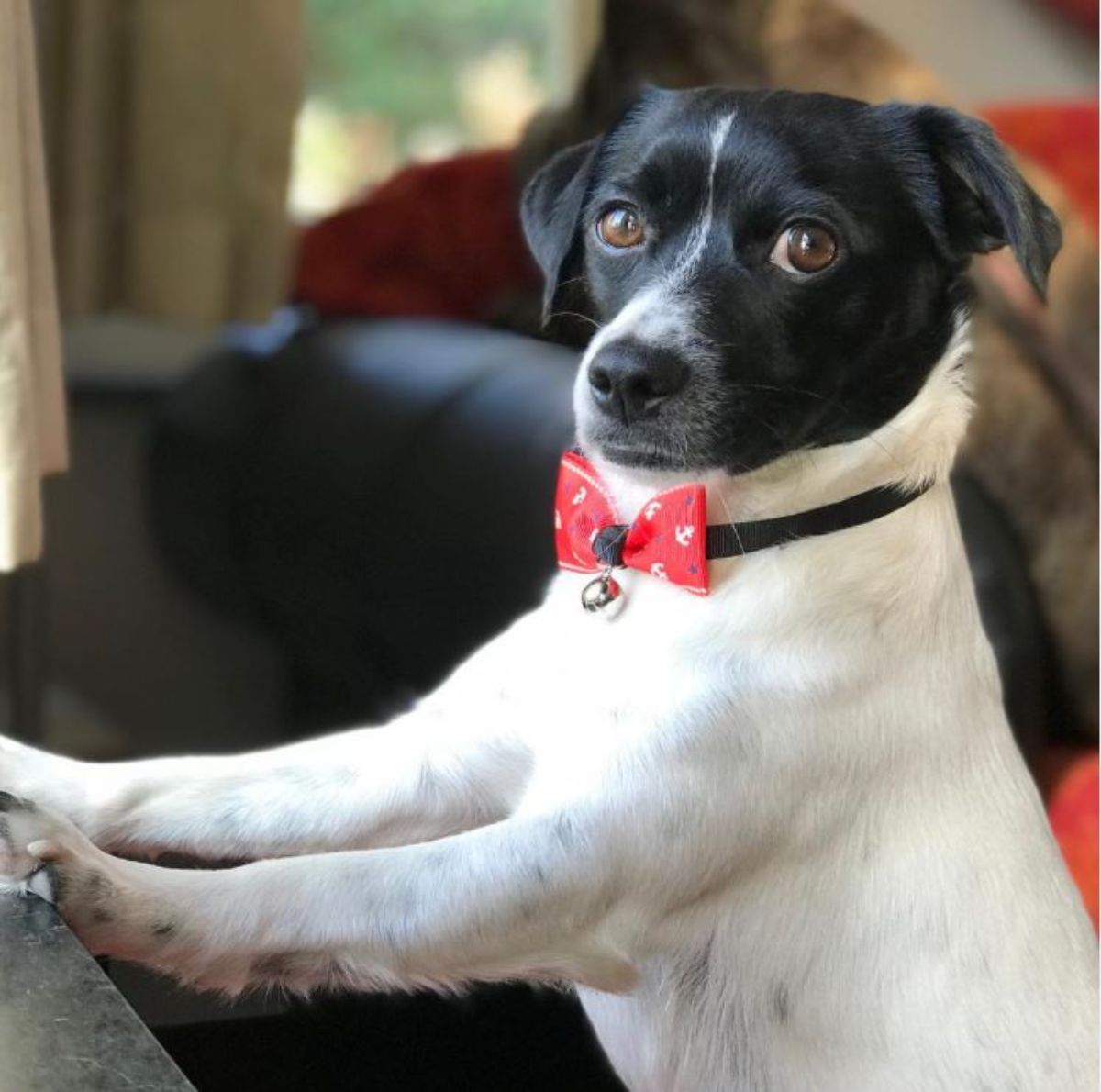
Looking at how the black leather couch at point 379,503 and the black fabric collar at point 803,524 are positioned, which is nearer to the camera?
the black fabric collar at point 803,524

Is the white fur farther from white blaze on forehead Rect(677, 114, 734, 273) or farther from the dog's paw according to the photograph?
white blaze on forehead Rect(677, 114, 734, 273)

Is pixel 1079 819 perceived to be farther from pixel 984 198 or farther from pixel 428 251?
pixel 428 251

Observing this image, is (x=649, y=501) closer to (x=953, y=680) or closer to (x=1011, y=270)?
(x=953, y=680)

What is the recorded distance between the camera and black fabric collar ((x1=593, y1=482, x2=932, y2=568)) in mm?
1216

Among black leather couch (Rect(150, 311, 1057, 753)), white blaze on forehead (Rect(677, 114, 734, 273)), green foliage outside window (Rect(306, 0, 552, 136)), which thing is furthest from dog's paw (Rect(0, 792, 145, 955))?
green foliage outside window (Rect(306, 0, 552, 136))

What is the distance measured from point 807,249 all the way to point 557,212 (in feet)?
0.86

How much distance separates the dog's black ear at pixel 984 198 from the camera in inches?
47.2

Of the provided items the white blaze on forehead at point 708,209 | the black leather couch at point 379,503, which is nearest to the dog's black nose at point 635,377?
the white blaze on forehead at point 708,209

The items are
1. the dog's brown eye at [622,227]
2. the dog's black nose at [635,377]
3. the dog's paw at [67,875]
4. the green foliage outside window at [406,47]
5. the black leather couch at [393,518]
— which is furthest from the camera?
the green foliage outside window at [406,47]

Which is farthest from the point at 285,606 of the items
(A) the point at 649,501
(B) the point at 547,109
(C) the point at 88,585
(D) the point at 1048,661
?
(A) the point at 649,501

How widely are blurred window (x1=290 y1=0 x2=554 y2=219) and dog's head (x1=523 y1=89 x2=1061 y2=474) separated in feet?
5.56

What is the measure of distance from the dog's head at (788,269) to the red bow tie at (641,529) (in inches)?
1.3

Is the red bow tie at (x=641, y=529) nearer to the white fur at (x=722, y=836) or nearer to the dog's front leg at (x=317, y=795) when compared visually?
the white fur at (x=722, y=836)

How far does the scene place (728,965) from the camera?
47.3 inches
